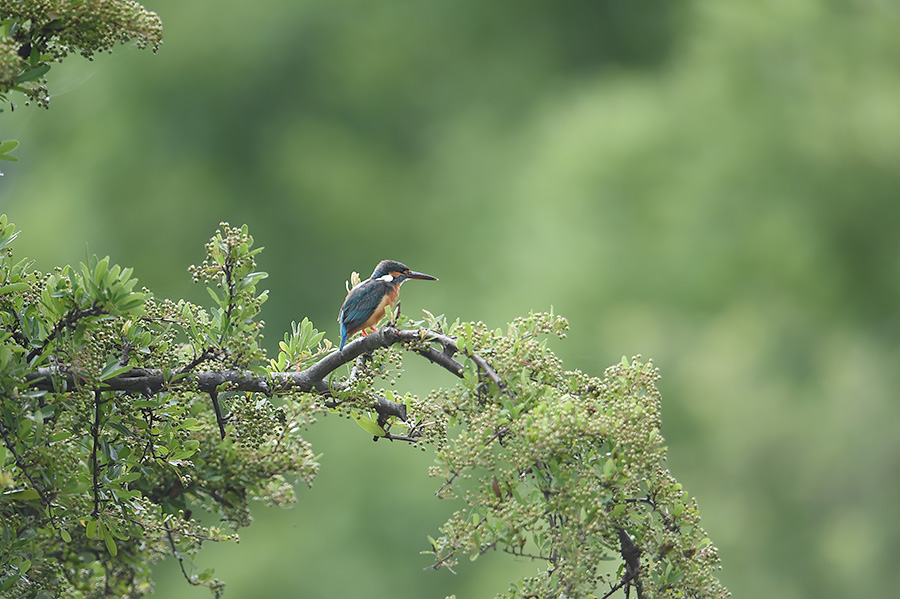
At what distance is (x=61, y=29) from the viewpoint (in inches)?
82.4

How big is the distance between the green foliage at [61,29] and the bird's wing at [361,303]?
3.27 ft

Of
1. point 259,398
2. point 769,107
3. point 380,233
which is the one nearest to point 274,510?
point 380,233

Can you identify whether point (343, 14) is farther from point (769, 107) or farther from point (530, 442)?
point (530, 442)

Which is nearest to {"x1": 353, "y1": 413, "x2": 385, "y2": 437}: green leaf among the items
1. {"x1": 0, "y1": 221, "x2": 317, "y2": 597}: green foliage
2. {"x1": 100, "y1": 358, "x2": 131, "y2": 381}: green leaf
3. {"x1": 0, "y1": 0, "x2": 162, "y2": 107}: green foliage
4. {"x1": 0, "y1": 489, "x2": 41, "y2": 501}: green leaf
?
{"x1": 0, "y1": 221, "x2": 317, "y2": 597}: green foliage

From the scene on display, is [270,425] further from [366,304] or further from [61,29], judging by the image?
[61,29]

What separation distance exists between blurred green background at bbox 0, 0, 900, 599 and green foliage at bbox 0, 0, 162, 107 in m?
6.74

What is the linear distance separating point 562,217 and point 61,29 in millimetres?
8780

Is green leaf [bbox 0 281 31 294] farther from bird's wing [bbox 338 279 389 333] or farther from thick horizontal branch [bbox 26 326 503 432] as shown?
bird's wing [bbox 338 279 389 333]

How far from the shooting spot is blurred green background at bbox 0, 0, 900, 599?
8445 millimetres

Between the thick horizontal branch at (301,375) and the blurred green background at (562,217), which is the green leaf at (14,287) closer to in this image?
the thick horizontal branch at (301,375)

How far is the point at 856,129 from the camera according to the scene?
32.8 feet

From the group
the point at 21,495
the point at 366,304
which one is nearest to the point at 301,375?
the point at 366,304

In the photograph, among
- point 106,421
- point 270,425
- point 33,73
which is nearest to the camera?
point 33,73

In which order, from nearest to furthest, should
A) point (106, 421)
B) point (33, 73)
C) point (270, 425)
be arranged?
1. point (33, 73)
2. point (106, 421)
3. point (270, 425)
